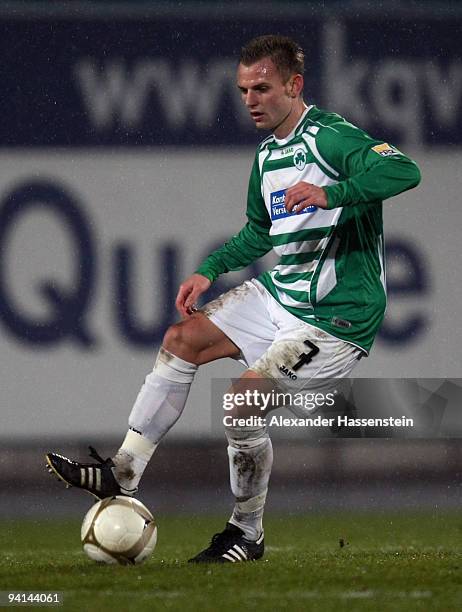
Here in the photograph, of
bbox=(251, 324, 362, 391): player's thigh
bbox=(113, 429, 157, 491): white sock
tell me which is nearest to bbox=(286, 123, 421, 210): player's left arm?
bbox=(251, 324, 362, 391): player's thigh

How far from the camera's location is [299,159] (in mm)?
4656

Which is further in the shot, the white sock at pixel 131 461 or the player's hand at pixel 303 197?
the white sock at pixel 131 461

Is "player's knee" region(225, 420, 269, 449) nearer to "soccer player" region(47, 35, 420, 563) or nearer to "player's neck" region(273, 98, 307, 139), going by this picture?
"soccer player" region(47, 35, 420, 563)

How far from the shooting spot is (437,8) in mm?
7758

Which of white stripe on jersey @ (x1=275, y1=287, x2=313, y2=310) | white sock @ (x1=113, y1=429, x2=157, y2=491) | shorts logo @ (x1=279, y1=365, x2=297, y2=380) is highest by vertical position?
white stripe on jersey @ (x1=275, y1=287, x2=313, y2=310)

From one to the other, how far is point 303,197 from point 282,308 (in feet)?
2.57

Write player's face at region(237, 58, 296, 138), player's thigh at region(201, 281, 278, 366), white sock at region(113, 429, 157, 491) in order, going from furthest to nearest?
player's thigh at region(201, 281, 278, 366)
player's face at region(237, 58, 296, 138)
white sock at region(113, 429, 157, 491)

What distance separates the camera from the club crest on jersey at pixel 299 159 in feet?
15.2

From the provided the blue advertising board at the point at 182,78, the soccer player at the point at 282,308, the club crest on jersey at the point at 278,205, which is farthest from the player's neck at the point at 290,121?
the blue advertising board at the point at 182,78

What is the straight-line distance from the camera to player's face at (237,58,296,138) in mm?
4625

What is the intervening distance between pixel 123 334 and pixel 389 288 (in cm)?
157

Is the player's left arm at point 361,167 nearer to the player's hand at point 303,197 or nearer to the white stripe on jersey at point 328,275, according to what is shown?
the player's hand at point 303,197

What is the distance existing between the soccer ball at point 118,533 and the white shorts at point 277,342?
65cm

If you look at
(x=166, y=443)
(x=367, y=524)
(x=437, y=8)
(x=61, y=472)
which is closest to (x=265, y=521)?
(x=367, y=524)
